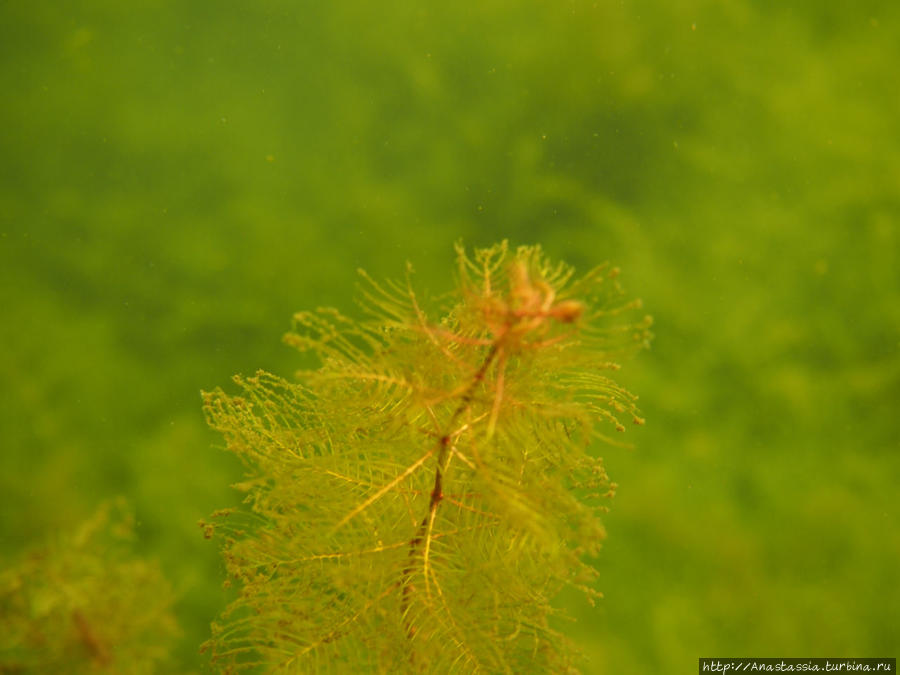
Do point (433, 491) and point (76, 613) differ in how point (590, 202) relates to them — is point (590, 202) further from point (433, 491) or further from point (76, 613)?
point (76, 613)

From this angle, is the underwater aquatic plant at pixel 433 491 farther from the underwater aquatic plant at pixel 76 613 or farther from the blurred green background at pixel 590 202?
the blurred green background at pixel 590 202

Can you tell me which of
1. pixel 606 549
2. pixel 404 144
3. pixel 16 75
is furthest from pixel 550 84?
pixel 16 75

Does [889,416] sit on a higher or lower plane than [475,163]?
lower

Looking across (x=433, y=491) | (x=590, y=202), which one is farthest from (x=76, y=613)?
(x=590, y=202)

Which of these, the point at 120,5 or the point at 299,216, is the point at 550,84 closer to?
the point at 299,216

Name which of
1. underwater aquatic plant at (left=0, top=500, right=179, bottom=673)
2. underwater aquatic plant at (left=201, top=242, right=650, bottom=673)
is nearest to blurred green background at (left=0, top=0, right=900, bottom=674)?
underwater aquatic plant at (left=0, top=500, right=179, bottom=673)

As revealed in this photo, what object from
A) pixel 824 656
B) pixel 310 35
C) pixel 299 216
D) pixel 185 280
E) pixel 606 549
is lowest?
pixel 824 656
